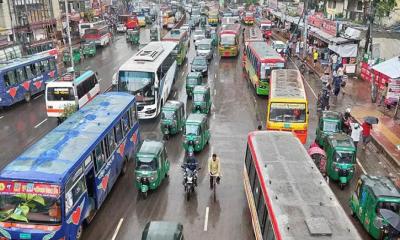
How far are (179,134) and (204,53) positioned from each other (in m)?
22.2

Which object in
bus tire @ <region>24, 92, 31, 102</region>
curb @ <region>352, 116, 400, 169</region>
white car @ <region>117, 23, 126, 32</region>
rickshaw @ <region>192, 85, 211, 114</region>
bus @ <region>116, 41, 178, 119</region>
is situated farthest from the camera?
white car @ <region>117, 23, 126, 32</region>

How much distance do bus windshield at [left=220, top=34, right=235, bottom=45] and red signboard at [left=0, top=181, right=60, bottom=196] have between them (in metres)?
37.2

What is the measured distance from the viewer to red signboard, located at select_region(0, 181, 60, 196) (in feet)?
39.3

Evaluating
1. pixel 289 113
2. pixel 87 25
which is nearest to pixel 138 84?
pixel 289 113

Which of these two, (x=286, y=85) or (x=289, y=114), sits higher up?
(x=286, y=85)

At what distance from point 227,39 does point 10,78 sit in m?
25.1

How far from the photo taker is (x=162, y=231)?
39.6 ft

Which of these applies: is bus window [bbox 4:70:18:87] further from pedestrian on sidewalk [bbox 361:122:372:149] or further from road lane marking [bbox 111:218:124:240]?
pedestrian on sidewalk [bbox 361:122:372:149]

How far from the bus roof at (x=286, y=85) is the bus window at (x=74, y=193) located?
36.4 ft

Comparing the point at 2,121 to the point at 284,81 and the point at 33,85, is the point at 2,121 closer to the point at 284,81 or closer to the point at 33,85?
the point at 33,85

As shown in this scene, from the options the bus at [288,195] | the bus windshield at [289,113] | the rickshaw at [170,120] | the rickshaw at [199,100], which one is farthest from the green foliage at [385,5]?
the bus at [288,195]

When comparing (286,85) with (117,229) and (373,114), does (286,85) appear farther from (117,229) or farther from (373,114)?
(117,229)

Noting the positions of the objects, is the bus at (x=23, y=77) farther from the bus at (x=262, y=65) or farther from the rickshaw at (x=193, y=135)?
the bus at (x=262, y=65)

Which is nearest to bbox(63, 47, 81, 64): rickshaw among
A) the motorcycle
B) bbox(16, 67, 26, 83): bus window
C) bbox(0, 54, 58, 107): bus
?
bbox(0, 54, 58, 107): bus
